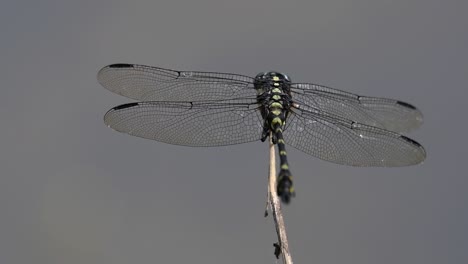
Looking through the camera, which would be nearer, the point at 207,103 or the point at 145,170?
the point at 207,103

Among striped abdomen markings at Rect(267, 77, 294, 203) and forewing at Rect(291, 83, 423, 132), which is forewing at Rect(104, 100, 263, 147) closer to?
striped abdomen markings at Rect(267, 77, 294, 203)

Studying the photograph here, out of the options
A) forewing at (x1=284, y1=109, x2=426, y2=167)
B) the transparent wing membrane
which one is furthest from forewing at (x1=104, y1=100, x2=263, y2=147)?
forewing at (x1=284, y1=109, x2=426, y2=167)

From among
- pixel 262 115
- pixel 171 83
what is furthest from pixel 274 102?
pixel 171 83

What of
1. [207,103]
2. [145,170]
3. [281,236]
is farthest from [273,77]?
[145,170]

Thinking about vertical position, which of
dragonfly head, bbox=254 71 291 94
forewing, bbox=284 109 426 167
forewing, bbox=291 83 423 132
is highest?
dragonfly head, bbox=254 71 291 94

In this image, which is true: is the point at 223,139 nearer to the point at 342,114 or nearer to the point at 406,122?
the point at 342,114

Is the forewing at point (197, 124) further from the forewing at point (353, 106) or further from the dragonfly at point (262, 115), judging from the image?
the forewing at point (353, 106)

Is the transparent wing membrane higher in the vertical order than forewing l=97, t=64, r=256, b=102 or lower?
lower
